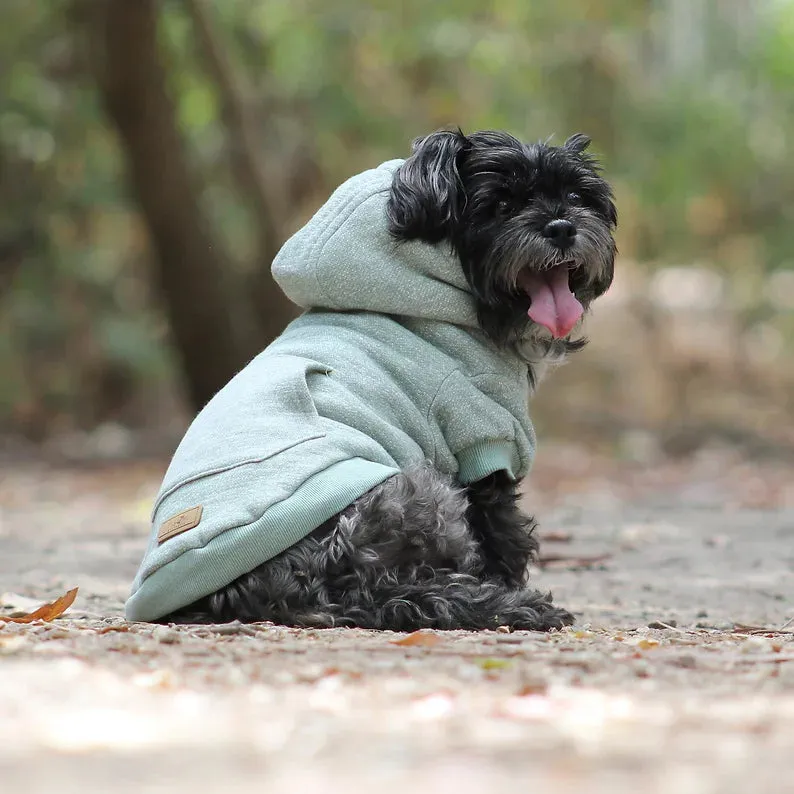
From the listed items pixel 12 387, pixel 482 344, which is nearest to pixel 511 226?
pixel 482 344

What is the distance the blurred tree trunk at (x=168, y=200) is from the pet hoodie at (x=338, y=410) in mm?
8408

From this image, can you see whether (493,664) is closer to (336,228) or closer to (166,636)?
(166,636)

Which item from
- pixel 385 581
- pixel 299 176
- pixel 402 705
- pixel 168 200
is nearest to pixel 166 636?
pixel 385 581

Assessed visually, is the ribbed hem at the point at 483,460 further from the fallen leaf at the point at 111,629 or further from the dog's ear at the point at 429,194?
the fallen leaf at the point at 111,629

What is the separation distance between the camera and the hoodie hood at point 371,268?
4.79 metres

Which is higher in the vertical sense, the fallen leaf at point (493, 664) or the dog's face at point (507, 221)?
the dog's face at point (507, 221)

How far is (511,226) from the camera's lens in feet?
15.6

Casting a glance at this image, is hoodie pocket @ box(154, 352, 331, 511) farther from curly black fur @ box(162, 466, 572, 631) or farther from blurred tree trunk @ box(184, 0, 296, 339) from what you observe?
blurred tree trunk @ box(184, 0, 296, 339)

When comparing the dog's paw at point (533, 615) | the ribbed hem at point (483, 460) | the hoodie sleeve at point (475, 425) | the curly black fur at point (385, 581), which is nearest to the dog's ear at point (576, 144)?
the hoodie sleeve at point (475, 425)

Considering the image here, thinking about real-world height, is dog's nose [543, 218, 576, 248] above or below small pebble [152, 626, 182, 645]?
above

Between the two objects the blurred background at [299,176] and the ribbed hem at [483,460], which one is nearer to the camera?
the ribbed hem at [483,460]

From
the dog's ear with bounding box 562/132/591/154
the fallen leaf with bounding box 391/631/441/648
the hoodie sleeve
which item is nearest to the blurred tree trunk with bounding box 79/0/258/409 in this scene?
the dog's ear with bounding box 562/132/591/154

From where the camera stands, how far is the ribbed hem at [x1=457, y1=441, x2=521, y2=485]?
185 inches

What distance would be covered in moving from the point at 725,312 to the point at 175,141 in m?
8.81
